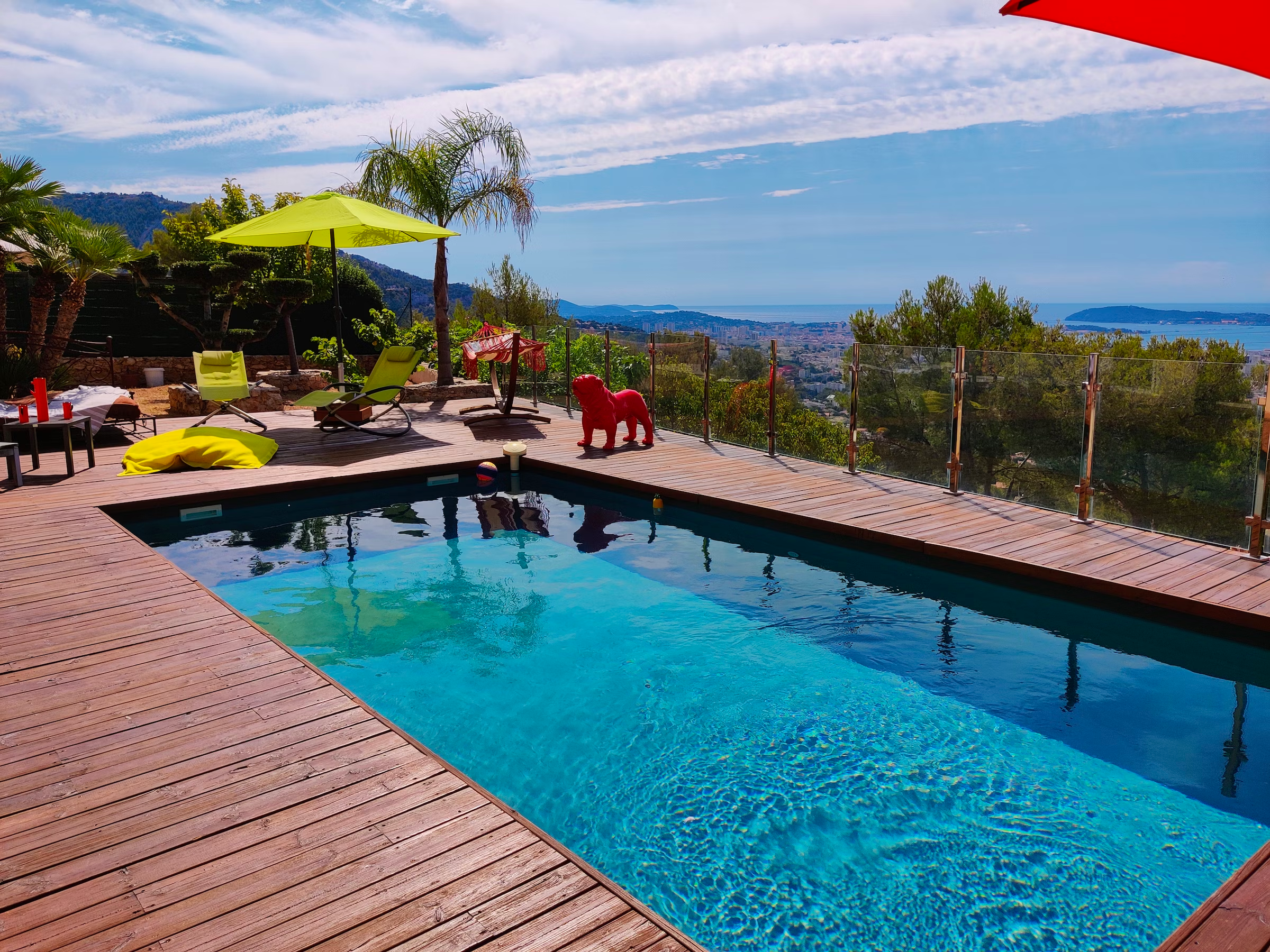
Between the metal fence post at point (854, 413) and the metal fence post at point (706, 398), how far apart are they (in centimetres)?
214

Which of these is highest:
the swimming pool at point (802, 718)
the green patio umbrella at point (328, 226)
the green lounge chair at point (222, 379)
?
the green patio umbrella at point (328, 226)

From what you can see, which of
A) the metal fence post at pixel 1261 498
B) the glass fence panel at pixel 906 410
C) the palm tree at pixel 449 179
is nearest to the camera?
the metal fence post at pixel 1261 498

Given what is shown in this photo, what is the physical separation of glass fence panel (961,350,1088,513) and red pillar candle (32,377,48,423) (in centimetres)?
758

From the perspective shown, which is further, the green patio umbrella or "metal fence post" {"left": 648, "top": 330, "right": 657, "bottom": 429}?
"metal fence post" {"left": 648, "top": 330, "right": 657, "bottom": 429}

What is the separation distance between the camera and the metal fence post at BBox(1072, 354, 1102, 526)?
20.3 feet

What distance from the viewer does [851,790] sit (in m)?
3.62

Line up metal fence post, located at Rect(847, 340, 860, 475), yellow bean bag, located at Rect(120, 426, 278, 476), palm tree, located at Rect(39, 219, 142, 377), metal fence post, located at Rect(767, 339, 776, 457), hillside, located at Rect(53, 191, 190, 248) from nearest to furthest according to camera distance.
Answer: metal fence post, located at Rect(847, 340, 860, 475)
yellow bean bag, located at Rect(120, 426, 278, 476)
metal fence post, located at Rect(767, 339, 776, 457)
palm tree, located at Rect(39, 219, 142, 377)
hillside, located at Rect(53, 191, 190, 248)

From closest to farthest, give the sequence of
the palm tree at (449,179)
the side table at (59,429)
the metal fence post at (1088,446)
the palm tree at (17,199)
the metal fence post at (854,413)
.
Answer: the metal fence post at (1088,446) → the side table at (59,429) → the metal fence post at (854,413) → the palm tree at (17,199) → the palm tree at (449,179)

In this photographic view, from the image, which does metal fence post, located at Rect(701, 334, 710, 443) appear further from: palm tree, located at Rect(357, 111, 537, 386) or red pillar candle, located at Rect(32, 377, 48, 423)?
red pillar candle, located at Rect(32, 377, 48, 423)

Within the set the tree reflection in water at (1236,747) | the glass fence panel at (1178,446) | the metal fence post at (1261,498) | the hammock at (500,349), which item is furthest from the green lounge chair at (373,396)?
the tree reflection in water at (1236,747)

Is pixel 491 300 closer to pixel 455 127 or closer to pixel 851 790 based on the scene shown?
pixel 455 127

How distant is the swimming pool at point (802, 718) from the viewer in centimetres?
304

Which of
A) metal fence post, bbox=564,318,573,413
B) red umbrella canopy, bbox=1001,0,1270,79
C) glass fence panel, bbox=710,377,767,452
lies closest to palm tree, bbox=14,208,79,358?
metal fence post, bbox=564,318,573,413

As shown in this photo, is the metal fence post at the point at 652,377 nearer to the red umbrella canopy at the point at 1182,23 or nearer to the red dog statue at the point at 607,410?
the red dog statue at the point at 607,410
